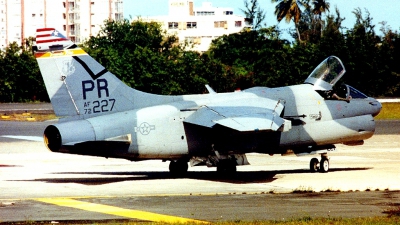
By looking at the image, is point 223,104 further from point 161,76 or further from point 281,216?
point 161,76

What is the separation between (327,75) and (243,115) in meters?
4.55

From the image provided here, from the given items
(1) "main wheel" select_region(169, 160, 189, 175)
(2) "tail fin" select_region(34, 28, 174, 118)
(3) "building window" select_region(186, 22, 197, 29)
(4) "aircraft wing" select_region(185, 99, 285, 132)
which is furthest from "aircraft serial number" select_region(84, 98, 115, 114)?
(3) "building window" select_region(186, 22, 197, 29)

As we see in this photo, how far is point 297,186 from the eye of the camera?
2189 centimetres

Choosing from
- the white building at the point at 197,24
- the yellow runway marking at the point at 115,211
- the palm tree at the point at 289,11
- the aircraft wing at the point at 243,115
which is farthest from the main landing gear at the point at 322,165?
the white building at the point at 197,24

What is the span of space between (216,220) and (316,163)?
36.8 ft

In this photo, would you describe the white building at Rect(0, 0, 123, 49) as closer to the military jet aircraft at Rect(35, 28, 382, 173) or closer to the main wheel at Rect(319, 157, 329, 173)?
the main wheel at Rect(319, 157, 329, 173)

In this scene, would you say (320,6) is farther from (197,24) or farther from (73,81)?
(73,81)

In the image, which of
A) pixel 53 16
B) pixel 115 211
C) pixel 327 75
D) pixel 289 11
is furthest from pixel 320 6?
pixel 115 211

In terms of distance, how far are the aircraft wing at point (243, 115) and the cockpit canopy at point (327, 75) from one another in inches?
85.5

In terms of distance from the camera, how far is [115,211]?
668 inches

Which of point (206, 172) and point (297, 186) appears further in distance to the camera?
point (206, 172)

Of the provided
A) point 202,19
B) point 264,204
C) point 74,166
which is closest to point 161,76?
point 74,166

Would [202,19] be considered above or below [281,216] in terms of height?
above

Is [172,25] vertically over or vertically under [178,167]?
over
